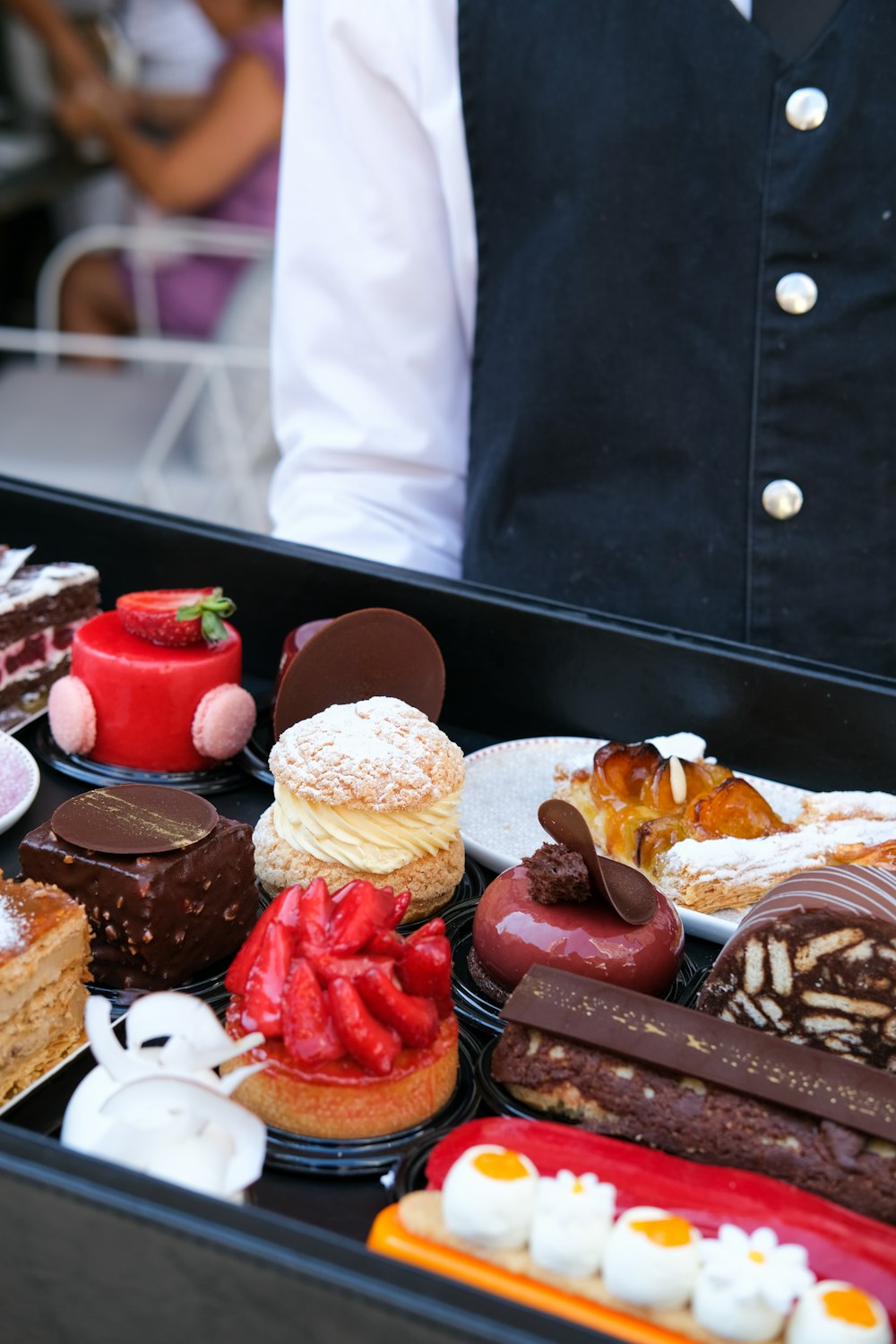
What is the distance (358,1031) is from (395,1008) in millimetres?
34

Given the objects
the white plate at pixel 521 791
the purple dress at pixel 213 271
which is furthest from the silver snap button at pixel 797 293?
the purple dress at pixel 213 271

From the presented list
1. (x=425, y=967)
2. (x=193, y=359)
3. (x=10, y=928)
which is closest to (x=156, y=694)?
(x=10, y=928)

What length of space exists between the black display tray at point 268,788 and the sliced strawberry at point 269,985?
11cm

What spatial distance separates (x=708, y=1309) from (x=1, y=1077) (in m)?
0.55

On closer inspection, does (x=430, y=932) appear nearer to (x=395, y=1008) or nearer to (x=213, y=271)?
(x=395, y=1008)

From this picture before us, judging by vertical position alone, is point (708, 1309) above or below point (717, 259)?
below

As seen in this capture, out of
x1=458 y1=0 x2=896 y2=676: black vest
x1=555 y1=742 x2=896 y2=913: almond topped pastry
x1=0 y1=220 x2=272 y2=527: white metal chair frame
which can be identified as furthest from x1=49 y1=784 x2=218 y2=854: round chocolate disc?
x1=0 y1=220 x2=272 y2=527: white metal chair frame

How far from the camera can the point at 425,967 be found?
1.07 meters

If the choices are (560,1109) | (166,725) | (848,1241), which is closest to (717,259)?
(166,725)

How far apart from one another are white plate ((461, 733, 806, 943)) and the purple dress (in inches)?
110

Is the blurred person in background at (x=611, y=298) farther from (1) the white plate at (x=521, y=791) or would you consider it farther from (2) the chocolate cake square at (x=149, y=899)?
(2) the chocolate cake square at (x=149, y=899)

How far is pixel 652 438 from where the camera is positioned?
5.95 feet

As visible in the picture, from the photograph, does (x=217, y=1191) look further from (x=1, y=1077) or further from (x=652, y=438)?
(x=652, y=438)

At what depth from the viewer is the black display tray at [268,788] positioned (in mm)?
760
